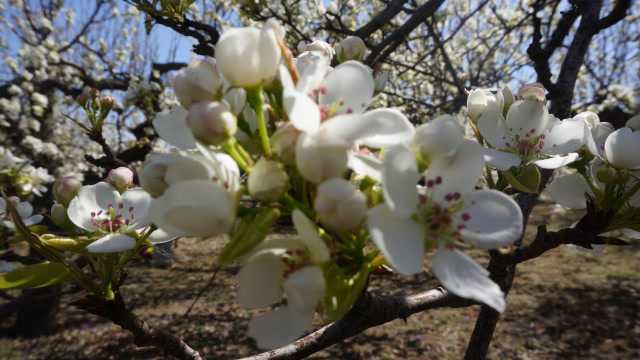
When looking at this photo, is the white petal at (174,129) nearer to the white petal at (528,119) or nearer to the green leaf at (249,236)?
the green leaf at (249,236)

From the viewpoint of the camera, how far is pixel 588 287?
22.7ft

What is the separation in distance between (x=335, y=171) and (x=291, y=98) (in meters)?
0.14

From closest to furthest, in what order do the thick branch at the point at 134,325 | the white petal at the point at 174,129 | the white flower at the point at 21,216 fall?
the white petal at the point at 174,129, the thick branch at the point at 134,325, the white flower at the point at 21,216

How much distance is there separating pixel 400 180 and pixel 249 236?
0.26m

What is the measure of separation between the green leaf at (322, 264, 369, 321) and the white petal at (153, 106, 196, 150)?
399mm

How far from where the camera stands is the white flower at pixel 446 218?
75 cm

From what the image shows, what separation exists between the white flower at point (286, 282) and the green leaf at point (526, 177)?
66 centimetres

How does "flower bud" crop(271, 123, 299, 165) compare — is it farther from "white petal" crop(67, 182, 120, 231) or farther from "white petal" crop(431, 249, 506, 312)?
"white petal" crop(67, 182, 120, 231)

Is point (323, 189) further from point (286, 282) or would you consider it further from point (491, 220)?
point (491, 220)

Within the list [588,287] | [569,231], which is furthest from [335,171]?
[588,287]

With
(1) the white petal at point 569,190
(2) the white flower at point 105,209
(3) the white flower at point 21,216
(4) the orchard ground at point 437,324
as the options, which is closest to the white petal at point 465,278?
(1) the white petal at point 569,190

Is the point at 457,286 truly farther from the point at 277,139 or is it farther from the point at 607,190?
the point at 607,190

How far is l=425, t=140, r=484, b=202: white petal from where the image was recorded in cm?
89

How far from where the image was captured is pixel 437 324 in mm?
5793
